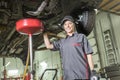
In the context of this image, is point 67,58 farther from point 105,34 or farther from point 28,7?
point 105,34

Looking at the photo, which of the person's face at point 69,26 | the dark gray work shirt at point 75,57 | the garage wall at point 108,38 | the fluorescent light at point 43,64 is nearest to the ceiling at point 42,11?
the person's face at point 69,26

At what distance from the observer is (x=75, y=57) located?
2402mm

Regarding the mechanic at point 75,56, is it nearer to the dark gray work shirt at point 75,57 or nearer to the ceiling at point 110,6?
the dark gray work shirt at point 75,57

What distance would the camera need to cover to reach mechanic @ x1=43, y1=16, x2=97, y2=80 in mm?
2334

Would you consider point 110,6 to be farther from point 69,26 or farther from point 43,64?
point 43,64

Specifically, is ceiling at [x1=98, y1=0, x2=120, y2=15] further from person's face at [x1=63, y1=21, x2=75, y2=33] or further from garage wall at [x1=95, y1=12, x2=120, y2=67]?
person's face at [x1=63, y1=21, x2=75, y2=33]

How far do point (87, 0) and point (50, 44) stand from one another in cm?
124

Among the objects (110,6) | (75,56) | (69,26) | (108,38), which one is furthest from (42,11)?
(108,38)

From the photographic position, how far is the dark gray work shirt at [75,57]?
234cm

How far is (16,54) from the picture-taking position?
6.40 m

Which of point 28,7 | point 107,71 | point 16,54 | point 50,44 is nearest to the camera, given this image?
point 50,44

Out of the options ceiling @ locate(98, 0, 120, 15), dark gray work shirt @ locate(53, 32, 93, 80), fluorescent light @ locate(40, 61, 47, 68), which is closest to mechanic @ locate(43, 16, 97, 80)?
dark gray work shirt @ locate(53, 32, 93, 80)

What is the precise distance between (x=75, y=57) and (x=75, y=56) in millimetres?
13

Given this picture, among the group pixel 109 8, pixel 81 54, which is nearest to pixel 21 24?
pixel 81 54
